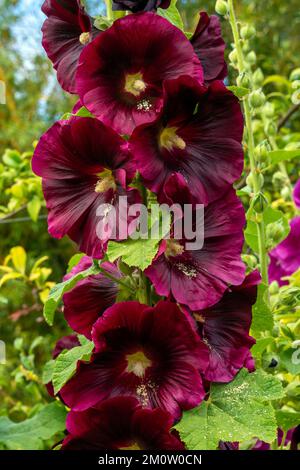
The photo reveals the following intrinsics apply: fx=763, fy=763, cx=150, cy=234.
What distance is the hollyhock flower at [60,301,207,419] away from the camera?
73 centimetres

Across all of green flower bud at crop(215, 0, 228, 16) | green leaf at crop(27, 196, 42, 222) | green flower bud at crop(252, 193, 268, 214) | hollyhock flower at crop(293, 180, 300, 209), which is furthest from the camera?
green leaf at crop(27, 196, 42, 222)

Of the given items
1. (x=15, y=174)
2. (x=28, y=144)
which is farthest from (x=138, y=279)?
(x=28, y=144)

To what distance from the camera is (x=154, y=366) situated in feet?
2.54

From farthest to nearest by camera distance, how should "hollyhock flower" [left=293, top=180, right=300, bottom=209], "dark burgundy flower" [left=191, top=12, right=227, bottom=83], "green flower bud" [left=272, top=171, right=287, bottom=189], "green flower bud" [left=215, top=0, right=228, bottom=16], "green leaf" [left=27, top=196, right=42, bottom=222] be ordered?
"green leaf" [left=27, top=196, right=42, bottom=222]
"green flower bud" [left=272, top=171, right=287, bottom=189]
"hollyhock flower" [left=293, top=180, right=300, bottom=209]
"green flower bud" [left=215, top=0, right=228, bottom=16]
"dark burgundy flower" [left=191, top=12, right=227, bottom=83]

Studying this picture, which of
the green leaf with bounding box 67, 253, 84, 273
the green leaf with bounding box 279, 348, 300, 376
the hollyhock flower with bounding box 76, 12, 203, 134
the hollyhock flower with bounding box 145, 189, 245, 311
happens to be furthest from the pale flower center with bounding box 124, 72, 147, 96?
the green leaf with bounding box 279, 348, 300, 376

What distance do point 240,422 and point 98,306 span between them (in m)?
0.19

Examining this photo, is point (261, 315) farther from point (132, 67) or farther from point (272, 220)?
point (132, 67)

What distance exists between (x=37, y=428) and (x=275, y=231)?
0.41m

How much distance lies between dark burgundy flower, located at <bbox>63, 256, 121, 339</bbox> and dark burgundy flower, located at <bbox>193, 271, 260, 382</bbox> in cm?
10

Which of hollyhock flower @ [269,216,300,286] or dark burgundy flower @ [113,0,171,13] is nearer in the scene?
dark burgundy flower @ [113,0,171,13]

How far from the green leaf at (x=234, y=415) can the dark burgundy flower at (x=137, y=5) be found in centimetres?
39

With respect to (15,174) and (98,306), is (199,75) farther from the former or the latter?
(15,174)

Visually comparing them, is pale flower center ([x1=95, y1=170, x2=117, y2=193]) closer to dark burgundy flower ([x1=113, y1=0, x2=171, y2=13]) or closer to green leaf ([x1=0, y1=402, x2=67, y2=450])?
dark burgundy flower ([x1=113, y1=0, x2=171, y2=13])
